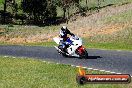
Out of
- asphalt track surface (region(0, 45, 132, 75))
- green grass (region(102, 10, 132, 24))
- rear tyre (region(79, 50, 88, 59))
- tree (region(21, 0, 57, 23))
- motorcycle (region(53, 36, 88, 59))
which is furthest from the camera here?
tree (region(21, 0, 57, 23))

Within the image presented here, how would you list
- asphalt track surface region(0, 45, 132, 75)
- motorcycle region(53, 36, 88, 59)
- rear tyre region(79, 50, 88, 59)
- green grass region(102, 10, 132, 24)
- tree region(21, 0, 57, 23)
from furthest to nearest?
tree region(21, 0, 57, 23)
green grass region(102, 10, 132, 24)
motorcycle region(53, 36, 88, 59)
rear tyre region(79, 50, 88, 59)
asphalt track surface region(0, 45, 132, 75)

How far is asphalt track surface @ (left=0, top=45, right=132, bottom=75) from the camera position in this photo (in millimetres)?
22125

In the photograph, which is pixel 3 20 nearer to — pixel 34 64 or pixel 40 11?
pixel 40 11

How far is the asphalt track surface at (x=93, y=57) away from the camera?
2212 centimetres

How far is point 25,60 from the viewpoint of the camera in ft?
78.7

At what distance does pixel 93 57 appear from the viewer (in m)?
25.7

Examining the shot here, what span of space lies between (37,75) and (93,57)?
7493 millimetres

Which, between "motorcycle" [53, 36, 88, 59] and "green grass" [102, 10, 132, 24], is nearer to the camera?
"motorcycle" [53, 36, 88, 59]

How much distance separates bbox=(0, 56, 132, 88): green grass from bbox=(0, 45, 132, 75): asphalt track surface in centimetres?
196

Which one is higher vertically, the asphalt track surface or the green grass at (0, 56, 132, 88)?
the green grass at (0, 56, 132, 88)

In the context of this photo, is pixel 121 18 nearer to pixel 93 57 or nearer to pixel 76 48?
pixel 93 57

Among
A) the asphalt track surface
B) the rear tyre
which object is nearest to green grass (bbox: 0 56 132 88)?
the asphalt track surface

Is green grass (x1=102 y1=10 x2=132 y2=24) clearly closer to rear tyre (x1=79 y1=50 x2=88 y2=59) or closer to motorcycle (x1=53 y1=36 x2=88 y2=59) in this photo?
motorcycle (x1=53 y1=36 x2=88 y2=59)

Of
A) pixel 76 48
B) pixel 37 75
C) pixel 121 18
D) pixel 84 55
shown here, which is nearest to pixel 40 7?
pixel 121 18
